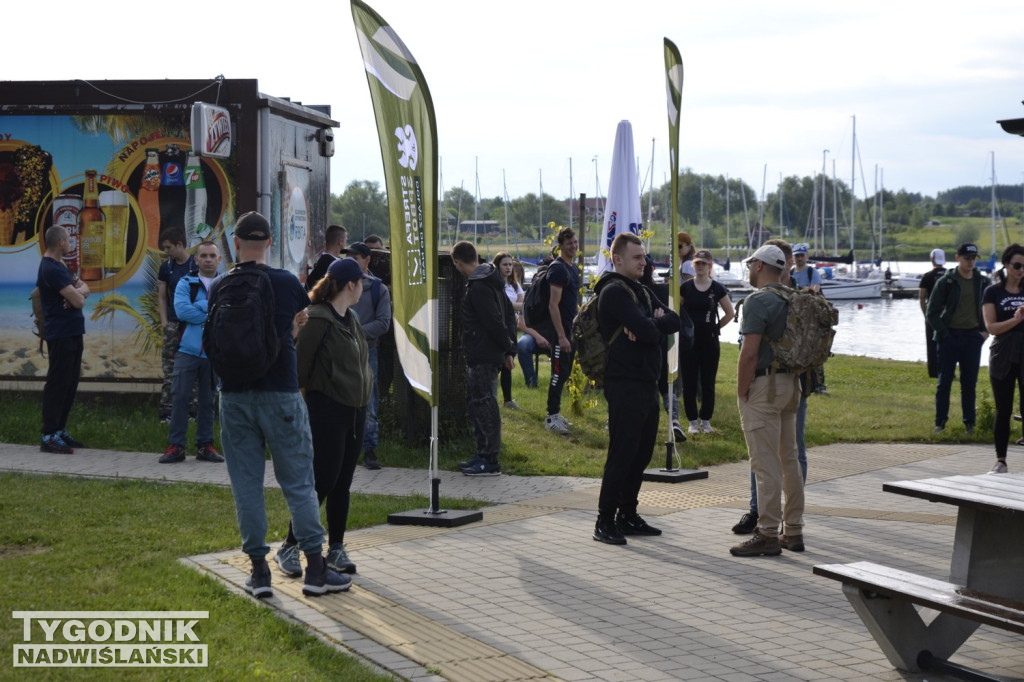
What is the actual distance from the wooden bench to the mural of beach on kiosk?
9.25m

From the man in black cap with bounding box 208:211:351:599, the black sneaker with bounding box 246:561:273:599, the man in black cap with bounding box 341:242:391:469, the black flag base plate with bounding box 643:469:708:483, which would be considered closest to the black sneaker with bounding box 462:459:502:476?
the man in black cap with bounding box 341:242:391:469

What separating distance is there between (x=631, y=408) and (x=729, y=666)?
2.84 metres

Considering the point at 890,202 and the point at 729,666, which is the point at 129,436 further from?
the point at 890,202

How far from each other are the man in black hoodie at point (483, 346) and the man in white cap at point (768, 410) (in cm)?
328

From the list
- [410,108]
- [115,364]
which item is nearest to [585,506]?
[410,108]

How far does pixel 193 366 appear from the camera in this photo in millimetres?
11094

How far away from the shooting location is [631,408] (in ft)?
27.0

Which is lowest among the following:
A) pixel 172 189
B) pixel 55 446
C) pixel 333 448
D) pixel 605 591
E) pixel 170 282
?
pixel 605 591

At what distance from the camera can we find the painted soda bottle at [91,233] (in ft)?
43.9

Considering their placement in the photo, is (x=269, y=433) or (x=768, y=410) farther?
(x=768, y=410)

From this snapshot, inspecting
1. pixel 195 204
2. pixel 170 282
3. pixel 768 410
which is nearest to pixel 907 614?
pixel 768 410

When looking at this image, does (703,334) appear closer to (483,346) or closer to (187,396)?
(483,346)

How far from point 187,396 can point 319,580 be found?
4.94 meters

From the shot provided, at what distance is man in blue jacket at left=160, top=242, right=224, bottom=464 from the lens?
10844mm
